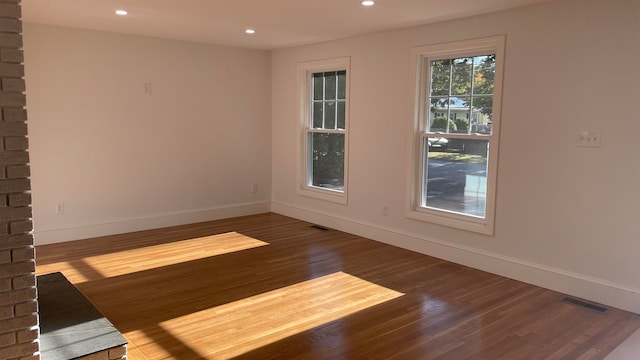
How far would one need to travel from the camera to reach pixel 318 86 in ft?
20.4

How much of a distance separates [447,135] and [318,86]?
2.13 metres

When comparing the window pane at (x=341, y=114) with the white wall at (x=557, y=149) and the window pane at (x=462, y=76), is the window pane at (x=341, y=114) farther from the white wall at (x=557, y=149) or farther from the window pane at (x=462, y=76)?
the window pane at (x=462, y=76)

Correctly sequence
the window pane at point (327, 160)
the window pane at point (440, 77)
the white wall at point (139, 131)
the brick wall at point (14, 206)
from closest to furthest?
1. the brick wall at point (14, 206)
2. the window pane at point (440, 77)
3. the white wall at point (139, 131)
4. the window pane at point (327, 160)

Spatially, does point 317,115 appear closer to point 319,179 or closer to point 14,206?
point 319,179

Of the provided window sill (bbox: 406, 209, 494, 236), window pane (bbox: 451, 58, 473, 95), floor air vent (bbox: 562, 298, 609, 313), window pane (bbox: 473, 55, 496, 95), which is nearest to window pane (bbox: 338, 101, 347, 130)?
window sill (bbox: 406, 209, 494, 236)

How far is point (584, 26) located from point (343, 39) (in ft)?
8.66

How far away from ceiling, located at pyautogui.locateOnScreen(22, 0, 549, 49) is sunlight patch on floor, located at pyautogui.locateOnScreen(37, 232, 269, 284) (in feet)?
7.36

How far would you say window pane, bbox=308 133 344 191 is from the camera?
235 inches

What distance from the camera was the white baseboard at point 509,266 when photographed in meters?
3.55

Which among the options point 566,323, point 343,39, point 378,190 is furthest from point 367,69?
point 566,323

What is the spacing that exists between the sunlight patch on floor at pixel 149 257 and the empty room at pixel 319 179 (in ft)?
0.11

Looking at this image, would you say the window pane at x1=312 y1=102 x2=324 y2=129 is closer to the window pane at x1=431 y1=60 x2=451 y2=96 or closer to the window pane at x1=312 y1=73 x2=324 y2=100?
the window pane at x1=312 y1=73 x2=324 y2=100

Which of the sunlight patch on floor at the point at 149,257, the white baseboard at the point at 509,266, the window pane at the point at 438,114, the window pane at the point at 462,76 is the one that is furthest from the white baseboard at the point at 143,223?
the window pane at the point at 462,76

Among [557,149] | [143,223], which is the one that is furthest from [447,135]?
[143,223]
